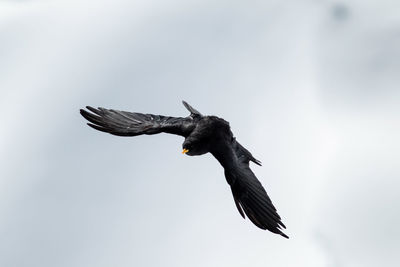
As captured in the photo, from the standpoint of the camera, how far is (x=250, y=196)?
27.7 meters

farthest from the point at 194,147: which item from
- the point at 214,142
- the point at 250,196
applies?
the point at 250,196

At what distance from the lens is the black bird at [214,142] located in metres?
27.5

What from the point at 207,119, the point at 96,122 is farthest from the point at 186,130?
the point at 96,122

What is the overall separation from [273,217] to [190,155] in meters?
4.05

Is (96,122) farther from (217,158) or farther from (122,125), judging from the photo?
(217,158)

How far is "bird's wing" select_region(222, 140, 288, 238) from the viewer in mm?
27047

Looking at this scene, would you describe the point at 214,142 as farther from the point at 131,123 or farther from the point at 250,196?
the point at 131,123

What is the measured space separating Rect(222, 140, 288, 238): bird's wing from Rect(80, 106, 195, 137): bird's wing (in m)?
2.25

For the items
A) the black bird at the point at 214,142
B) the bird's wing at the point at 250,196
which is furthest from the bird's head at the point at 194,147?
the bird's wing at the point at 250,196

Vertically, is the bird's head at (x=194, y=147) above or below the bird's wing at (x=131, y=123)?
below

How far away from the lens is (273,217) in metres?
27.1

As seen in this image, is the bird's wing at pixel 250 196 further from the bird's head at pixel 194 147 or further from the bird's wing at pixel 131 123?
the bird's wing at pixel 131 123

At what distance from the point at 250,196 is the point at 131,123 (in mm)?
5711

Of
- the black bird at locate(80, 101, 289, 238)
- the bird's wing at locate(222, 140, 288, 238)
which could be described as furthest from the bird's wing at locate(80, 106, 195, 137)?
the bird's wing at locate(222, 140, 288, 238)
